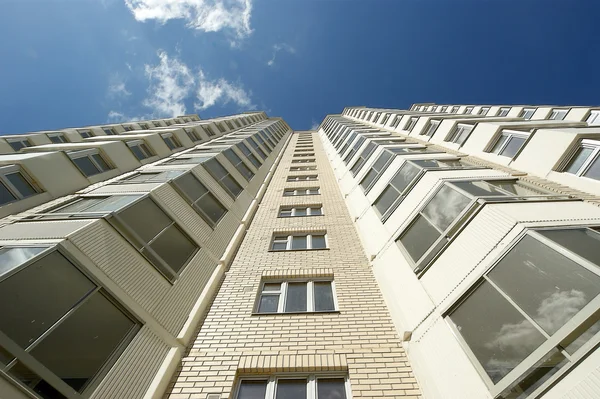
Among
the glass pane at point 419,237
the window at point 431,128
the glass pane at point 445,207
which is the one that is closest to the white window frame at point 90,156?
the glass pane at point 419,237

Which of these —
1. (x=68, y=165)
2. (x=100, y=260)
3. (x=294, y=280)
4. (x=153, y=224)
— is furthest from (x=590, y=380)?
(x=68, y=165)

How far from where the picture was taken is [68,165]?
11.8m

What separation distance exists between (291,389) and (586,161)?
1060 cm

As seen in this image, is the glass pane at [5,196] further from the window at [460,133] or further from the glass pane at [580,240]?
the window at [460,133]

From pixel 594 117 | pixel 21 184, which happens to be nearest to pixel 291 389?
pixel 21 184

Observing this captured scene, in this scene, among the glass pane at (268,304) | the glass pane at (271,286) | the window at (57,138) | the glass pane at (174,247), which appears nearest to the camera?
the glass pane at (174,247)

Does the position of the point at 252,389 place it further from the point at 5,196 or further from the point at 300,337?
the point at 5,196

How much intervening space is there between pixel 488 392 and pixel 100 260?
297 inches

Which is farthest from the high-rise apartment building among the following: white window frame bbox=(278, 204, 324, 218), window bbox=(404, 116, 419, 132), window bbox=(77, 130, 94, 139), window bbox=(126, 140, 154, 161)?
window bbox=(77, 130, 94, 139)

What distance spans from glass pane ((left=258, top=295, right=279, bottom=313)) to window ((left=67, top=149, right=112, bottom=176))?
1036 cm

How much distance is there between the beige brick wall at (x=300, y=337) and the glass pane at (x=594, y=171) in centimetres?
700

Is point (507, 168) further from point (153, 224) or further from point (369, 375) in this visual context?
point (153, 224)

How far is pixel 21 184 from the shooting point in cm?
981

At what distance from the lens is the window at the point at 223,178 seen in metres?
13.2
